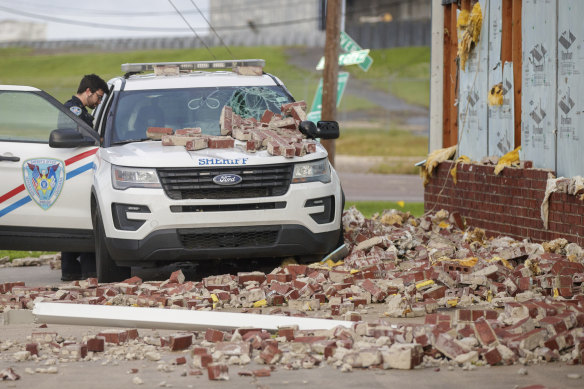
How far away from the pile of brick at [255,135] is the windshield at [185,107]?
0.20m

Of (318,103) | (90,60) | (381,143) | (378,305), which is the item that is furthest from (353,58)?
(90,60)

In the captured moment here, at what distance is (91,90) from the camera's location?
12.1 meters

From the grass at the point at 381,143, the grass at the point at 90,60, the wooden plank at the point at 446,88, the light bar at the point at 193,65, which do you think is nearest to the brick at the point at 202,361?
the light bar at the point at 193,65

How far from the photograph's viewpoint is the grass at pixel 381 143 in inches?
1773

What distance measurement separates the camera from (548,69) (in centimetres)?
1189

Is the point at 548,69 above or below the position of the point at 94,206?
above

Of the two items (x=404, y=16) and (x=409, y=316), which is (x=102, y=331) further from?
(x=404, y=16)

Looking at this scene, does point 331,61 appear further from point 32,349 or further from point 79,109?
point 32,349

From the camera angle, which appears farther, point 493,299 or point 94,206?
point 94,206

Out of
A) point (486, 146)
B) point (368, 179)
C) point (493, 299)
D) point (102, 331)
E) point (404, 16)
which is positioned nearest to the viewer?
point (102, 331)

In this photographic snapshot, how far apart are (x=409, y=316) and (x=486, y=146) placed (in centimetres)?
559

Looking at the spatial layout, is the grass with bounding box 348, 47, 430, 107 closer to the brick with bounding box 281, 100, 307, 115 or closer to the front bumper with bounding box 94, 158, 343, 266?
the brick with bounding box 281, 100, 307, 115

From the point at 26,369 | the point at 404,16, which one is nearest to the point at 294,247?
the point at 26,369

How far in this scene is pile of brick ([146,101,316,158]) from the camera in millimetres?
10617
